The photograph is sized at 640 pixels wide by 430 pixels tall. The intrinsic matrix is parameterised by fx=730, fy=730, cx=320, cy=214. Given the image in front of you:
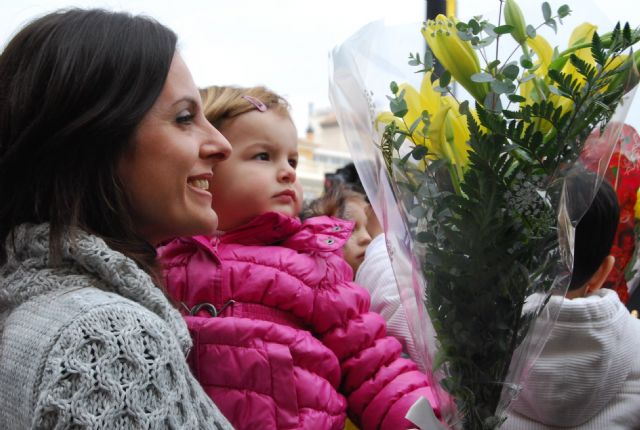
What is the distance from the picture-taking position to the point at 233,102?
2025 millimetres

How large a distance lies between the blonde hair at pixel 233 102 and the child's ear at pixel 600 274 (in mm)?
935

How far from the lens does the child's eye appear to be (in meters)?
1.50

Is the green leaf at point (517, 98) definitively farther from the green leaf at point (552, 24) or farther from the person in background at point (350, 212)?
the person in background at point (350, 212)

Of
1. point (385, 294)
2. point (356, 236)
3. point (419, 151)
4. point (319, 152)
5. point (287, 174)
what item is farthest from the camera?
point (319, 152)

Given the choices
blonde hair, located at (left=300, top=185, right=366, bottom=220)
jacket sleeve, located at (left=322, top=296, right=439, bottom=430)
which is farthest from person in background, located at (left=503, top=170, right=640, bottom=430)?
blonde hair, located at (left=300, top=185, right=366, bottom=220)

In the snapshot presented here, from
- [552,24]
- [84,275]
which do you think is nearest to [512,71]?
[552,24]

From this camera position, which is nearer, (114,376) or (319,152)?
(114,376)

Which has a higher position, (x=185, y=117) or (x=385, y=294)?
(x=185, y=117)

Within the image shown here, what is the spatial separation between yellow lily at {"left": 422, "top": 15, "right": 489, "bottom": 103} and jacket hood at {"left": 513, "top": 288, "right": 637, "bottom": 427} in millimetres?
578

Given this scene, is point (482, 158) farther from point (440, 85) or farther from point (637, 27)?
point (637, 27)

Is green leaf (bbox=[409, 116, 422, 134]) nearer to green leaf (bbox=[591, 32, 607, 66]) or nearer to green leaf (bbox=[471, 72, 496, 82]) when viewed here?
green leaf (bbox=[471, 72, 496, 82])

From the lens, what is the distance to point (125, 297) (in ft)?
4.05

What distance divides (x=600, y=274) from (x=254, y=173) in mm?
929

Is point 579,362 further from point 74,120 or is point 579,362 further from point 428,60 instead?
point 74,120
